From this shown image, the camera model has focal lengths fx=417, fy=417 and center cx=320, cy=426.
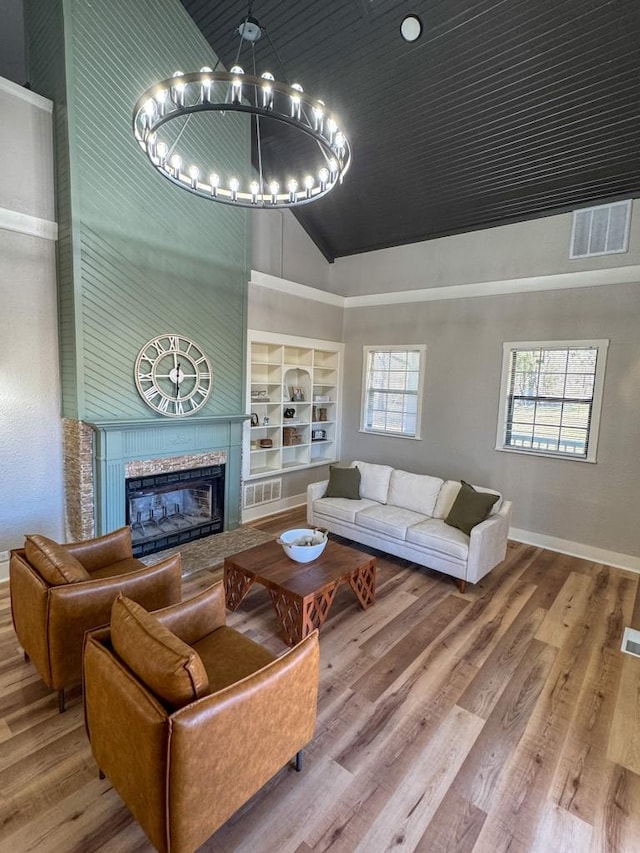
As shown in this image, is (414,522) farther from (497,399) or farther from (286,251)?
(286,251)

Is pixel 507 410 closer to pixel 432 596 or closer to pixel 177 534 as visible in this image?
pixel 432 596

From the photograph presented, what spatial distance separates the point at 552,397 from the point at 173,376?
4.19m

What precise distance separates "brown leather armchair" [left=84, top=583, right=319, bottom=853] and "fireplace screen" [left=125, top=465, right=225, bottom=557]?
98.9 inches

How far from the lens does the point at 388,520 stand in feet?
14.0

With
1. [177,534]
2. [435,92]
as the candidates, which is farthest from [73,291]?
[435,92]

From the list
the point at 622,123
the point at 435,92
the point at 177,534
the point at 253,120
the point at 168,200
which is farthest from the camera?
the point at 253,120

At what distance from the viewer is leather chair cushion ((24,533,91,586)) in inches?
89.6

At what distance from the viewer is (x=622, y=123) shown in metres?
3.59

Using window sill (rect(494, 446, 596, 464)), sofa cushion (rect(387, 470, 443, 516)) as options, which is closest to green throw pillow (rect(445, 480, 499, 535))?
sofa cushion (rect(387, 470, 443, 516))

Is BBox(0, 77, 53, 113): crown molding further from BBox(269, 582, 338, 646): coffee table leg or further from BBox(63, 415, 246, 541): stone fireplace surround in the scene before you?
BBox(269, 582, 338, 646): coffee table leg

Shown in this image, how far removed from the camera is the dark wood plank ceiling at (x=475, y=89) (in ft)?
10.5

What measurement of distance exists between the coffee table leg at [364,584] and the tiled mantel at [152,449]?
7.05 feet

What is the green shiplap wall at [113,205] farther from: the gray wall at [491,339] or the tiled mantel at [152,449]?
the gray wall at [491,339]

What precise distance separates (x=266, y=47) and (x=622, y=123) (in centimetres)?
332
